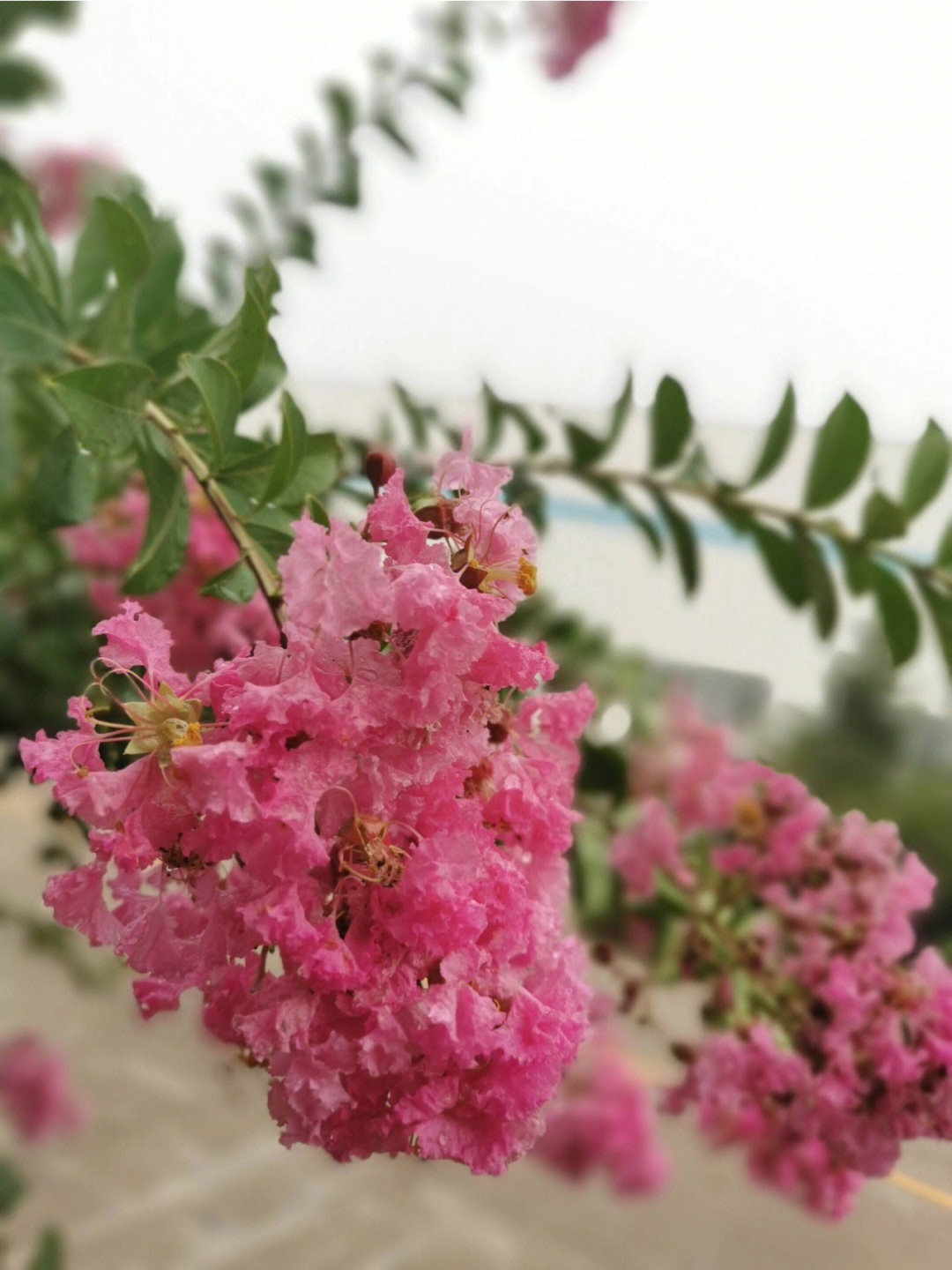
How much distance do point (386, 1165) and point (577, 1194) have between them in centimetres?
19

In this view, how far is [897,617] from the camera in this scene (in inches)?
24.8

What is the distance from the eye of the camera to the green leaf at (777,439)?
635 mm

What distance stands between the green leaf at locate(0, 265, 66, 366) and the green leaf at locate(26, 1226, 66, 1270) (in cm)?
73

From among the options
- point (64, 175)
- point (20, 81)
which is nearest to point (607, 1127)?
point (20, 81)

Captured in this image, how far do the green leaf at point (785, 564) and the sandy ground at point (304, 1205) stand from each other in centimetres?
45

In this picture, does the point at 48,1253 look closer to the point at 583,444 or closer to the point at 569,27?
the point at 583,444

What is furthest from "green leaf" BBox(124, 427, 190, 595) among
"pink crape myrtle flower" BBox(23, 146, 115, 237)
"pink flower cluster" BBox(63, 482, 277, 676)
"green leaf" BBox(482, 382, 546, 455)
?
"pink crape myrtle flower" BBox(23, 146, 115, 237)

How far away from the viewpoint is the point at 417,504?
11.7 inches

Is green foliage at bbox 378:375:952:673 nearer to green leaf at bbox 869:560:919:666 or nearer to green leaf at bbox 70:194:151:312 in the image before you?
green leaf at bbox 869:560:919:666

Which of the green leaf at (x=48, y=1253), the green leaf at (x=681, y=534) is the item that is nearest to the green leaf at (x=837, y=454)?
the green leaf at (x=681, y=534)

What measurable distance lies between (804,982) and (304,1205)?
27.7 inches

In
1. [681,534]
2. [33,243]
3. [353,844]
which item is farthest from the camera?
[681,534]

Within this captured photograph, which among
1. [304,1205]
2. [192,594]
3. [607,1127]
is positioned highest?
[192,594]

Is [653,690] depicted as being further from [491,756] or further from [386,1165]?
[491,756]
